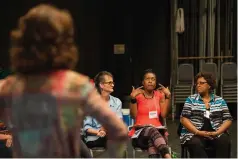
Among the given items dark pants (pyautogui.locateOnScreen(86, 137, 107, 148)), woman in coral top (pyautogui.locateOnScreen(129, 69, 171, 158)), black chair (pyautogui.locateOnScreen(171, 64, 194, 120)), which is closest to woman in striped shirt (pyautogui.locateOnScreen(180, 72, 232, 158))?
woman in coral top (pyautogui.locateOnScreen(129, 69, 171, 158))

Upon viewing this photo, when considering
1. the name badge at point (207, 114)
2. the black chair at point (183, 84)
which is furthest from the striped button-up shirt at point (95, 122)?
the black chair at point (183, 84)

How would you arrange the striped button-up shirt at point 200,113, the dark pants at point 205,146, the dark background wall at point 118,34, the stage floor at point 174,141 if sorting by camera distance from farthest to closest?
the dark background wall at point 118,34 → the stage floor at point 174,141 → the striped button-up shirt at point 200,113 → the dark pants at point 205,146

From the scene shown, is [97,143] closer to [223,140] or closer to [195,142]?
[195,142]

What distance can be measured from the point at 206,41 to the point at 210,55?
250 mm

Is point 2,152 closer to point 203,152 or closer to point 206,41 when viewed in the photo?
point 203,152

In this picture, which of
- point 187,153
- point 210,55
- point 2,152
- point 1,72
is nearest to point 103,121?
point 2,152

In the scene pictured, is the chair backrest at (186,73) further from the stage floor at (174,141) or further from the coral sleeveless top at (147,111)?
the coral sleeveless top at (147,111)

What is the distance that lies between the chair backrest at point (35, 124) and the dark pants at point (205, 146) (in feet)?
8.63

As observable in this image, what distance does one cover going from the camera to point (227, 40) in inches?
284

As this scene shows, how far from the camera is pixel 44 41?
Answer: 124 cm

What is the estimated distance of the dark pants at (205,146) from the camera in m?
3.69

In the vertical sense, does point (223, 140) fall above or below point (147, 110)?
below

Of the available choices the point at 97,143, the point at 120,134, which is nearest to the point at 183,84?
the point at 97,143

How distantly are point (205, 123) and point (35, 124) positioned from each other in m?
2.77
